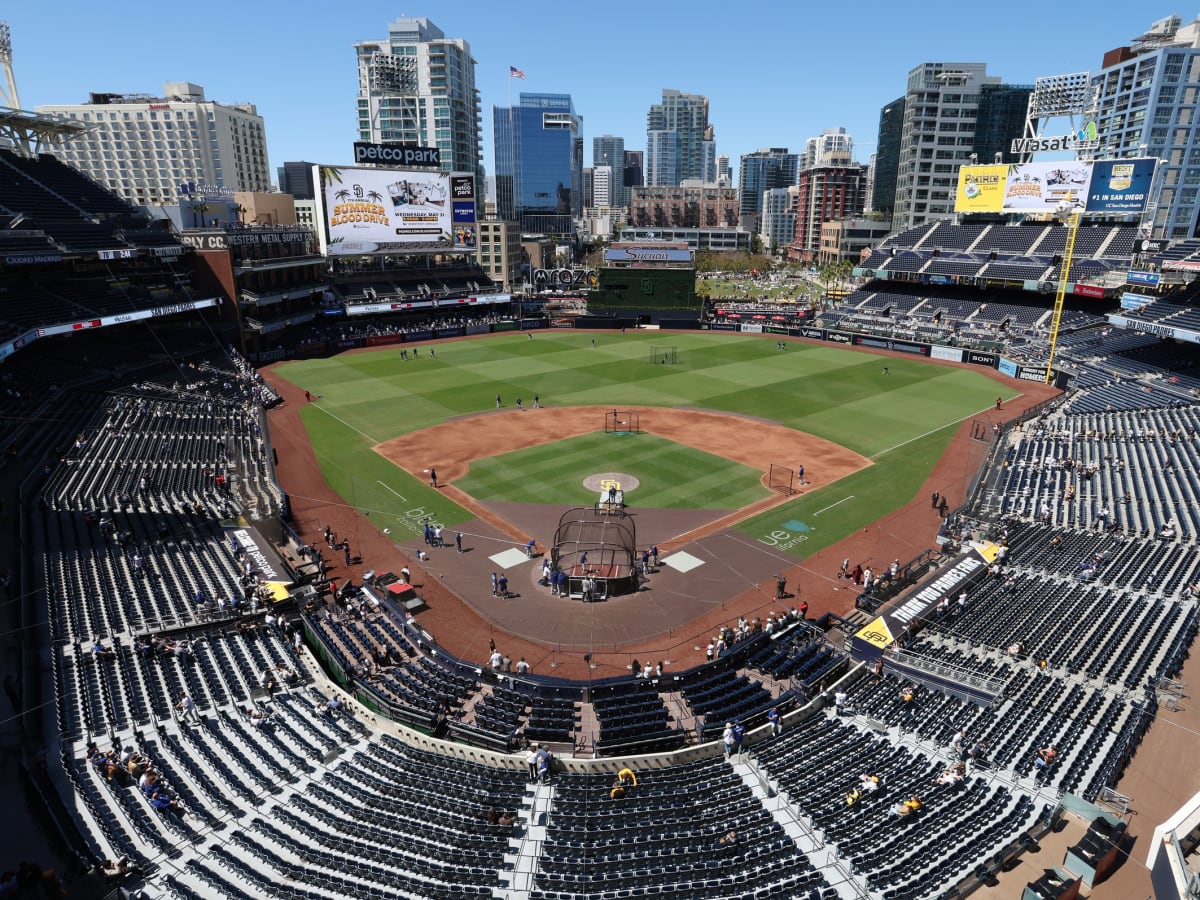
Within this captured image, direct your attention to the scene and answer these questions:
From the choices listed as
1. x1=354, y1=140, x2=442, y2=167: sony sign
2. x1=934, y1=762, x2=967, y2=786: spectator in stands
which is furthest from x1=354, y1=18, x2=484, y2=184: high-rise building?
x1=934, y1=762, x2=967, y2=786: spectator in stands

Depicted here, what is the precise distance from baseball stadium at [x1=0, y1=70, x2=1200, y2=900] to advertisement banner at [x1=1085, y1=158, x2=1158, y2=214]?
11.8m

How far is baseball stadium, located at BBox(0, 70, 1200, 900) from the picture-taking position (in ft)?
53.1

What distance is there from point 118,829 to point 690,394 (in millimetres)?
54332

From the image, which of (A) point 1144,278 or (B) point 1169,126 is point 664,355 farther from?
(B) point 1169,126

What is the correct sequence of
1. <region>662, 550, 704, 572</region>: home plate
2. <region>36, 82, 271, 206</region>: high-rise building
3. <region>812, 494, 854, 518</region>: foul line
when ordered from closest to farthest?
<region>662, 550, 704, 572</region>: home plate
<region>812, 494, 854, 518</region>: foul line
<region>36, 82, 271, 206</region>: high-rise building

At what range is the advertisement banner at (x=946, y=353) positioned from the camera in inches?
3137

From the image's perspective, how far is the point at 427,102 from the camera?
156 m

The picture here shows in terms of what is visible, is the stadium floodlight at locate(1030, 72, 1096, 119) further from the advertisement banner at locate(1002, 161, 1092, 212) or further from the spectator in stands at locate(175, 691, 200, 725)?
the spectator in stands at locate(175, 691, 200, 725)

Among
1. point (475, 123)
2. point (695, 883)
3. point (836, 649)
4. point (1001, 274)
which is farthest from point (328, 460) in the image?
point (475, 123)

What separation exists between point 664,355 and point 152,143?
438 ft

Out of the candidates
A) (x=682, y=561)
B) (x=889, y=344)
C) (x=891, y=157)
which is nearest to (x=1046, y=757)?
(x=682, y=561)

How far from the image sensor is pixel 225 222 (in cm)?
8250

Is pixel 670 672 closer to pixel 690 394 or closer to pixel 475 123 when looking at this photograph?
pixel 690 394

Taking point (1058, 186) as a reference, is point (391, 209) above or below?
below
